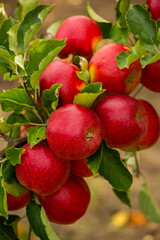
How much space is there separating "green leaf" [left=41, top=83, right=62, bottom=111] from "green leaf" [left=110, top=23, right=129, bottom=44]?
0.74 ft

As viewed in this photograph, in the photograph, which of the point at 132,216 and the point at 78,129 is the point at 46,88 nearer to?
the point at 78,129

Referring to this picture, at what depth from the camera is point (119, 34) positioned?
789 mm

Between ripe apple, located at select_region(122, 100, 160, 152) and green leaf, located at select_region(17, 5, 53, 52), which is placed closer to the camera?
green leaf, located at select_region(17, 5, 53, 52)

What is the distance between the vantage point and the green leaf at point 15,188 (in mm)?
708

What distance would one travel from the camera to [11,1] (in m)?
2.97

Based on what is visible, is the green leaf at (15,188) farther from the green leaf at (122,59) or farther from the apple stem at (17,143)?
the green leaf at (122,59)

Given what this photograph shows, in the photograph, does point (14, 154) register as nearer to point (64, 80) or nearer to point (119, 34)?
point (64, 80)

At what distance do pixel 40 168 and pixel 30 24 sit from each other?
0.27 m

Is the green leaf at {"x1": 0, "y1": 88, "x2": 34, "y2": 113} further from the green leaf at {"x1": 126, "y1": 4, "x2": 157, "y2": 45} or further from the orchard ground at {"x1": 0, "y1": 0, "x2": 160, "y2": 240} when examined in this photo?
the orchard ground at {"x1": 0, "y1": 0, "x2": 160, "y2": 240}

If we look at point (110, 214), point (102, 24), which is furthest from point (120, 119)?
point (110, 214)

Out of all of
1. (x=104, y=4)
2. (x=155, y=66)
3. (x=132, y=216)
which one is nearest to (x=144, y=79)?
(x=155, y=66)

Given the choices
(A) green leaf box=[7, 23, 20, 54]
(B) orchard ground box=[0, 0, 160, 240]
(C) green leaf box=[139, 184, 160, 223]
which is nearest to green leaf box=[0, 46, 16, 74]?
(A) green leaf box=[7, 23, 20, 54]

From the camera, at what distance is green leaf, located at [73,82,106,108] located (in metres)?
0.60

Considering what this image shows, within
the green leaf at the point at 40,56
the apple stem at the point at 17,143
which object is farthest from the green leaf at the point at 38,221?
the green leaf at the point at 40,56
